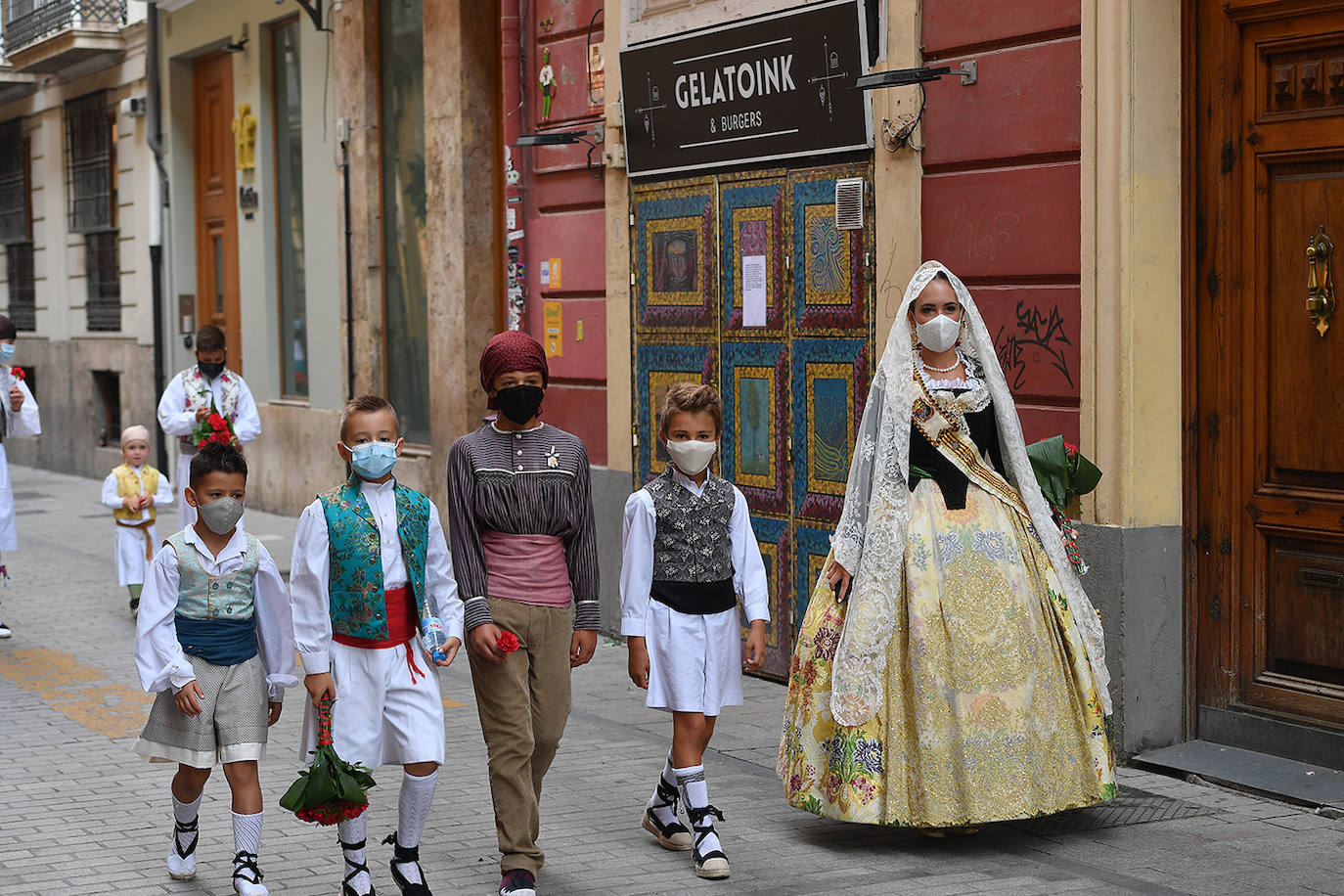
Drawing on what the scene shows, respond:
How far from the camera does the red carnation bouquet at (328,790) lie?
197 inches

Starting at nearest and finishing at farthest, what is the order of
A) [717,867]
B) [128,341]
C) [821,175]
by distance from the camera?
[717,867], [821,175], [128,341]

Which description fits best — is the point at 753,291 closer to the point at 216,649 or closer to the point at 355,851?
the point at 216,649

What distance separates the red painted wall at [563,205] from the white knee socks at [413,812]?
552cm

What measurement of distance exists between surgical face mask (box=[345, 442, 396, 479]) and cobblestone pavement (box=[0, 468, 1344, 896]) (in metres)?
1.36

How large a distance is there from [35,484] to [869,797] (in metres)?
17.8

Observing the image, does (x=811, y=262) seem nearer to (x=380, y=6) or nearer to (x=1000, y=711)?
(x=1000, y=711)

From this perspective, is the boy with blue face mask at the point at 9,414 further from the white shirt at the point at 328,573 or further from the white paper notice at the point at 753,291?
the white shirt at the point at 328,573

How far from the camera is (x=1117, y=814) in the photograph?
6379 millimetres

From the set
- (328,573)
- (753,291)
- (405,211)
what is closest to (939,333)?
(328,573)

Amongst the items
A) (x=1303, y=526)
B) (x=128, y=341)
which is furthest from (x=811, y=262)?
(x=128, y=341)

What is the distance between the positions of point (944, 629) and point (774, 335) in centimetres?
336

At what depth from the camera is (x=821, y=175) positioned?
866 cm

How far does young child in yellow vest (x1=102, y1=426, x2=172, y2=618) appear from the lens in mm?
11000

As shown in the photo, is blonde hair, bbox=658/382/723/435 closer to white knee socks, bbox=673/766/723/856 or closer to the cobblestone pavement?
white knee socks, bbox=673/766/723/856
